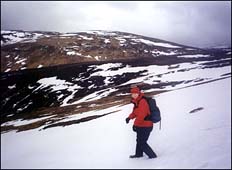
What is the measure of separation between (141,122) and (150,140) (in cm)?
111

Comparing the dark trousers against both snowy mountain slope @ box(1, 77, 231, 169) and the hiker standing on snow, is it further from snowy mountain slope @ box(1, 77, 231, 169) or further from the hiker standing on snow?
snowy mountain slope @ box(1, 77, 231, 169)

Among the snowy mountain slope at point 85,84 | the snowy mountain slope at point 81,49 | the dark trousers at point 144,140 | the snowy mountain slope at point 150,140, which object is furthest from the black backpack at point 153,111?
the snowy mountain slope at point 81,49

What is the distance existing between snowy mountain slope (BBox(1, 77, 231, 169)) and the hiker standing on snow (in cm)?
21

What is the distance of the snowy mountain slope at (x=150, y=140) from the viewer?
5632 millimetres

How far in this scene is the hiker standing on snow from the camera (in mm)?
5411

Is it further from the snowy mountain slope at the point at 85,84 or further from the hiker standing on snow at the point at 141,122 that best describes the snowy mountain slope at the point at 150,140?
the snowy mountain slope at the point at 85,84

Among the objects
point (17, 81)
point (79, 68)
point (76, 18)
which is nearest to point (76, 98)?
point (79, 68)

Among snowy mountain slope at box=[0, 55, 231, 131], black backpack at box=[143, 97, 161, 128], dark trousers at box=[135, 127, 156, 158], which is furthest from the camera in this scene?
snowy mountain slope at box=[0, 55, 231, 131]

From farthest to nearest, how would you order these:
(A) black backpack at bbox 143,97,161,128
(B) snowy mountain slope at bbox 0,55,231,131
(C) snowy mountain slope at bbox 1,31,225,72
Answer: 1. (C) snowy mountain slope at bbox 1,31,225,72
2. (B) snowy mountain slope at bbox 0,55,231,131
3. (A) black backpack at bbox 143,97,161,128

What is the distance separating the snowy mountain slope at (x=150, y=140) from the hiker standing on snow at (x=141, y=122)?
0.21 m

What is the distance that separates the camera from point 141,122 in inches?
Result: 215

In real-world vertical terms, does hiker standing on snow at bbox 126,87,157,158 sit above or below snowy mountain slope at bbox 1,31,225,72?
below

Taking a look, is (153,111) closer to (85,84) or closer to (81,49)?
(85,84)

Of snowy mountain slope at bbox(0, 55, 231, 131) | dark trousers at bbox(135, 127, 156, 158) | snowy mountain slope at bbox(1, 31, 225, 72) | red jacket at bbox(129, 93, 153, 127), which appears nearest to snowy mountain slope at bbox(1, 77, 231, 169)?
dark trousers at bbox(135, 127, 156, 158)
